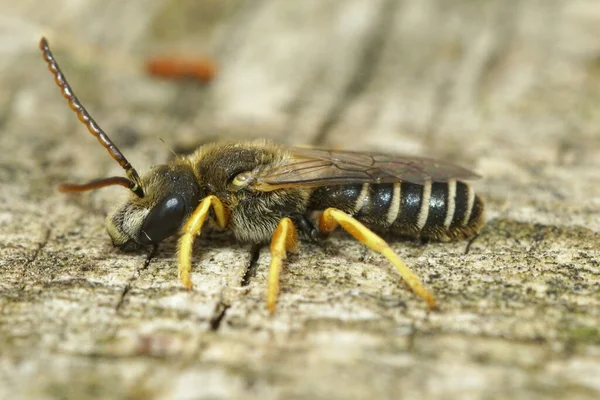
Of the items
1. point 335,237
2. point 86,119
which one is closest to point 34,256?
point 86,119

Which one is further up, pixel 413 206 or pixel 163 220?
pixel 413 206

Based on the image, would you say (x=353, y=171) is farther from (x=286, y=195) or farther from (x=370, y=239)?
(x=370, y=239)

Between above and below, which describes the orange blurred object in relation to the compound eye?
above

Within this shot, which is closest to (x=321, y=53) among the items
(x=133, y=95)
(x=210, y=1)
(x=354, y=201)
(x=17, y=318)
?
(x=210, y=1)

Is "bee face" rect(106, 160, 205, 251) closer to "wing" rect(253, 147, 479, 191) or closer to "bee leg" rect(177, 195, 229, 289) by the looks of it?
"bee leg" rect(177, 195, 229, 289)

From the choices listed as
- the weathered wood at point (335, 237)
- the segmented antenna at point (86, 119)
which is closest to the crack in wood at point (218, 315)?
the weathered wood at point (335, 237)

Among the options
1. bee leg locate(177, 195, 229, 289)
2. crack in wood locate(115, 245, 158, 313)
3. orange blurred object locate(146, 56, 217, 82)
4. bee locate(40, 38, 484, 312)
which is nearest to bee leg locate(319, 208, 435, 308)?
bee locate(40, 38, 484, 312)
